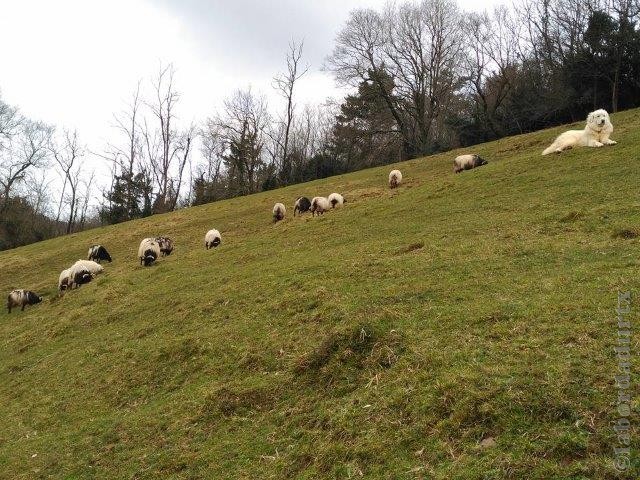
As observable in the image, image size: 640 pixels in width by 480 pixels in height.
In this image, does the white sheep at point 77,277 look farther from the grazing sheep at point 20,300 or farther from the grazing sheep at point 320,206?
the grazing sheep at point 320,206

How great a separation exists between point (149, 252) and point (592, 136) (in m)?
16.9

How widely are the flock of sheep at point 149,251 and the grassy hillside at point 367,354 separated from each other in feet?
8.68

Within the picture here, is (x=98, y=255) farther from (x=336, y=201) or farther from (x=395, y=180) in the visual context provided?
(x=395, y=180)

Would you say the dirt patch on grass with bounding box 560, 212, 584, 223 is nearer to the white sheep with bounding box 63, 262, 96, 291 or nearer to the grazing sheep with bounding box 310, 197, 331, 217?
the grazing sheep with bounding box 310, 197, 331, 217

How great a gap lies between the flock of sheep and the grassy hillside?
265cm

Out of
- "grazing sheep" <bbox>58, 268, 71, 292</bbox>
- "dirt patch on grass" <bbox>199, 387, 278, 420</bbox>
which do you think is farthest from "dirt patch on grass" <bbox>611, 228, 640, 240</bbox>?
"grazing sheep" <bbox>58, 268, 71, 292</bbox>

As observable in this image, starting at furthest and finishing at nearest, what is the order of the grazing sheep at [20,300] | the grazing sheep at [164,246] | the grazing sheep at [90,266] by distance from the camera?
the grazing sheep at [164,246] < the grazing sheep at [90,266] < the grazing sheep at [20,300]

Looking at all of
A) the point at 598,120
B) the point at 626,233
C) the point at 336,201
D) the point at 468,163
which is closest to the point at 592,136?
the point at 598,120

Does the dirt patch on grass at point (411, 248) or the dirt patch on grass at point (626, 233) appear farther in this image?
the dirt patch on grass at point (411, 248)

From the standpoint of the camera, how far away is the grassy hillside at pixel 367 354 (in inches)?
180

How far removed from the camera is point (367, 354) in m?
6.57

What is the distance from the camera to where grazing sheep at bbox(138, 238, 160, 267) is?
1945cm

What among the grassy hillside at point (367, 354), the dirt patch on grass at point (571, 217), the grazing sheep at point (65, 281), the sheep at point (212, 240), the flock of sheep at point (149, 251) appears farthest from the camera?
the sheep at point (212, 240)

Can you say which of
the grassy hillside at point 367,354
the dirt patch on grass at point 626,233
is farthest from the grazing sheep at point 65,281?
the dirt patch on grass at point 626,233
